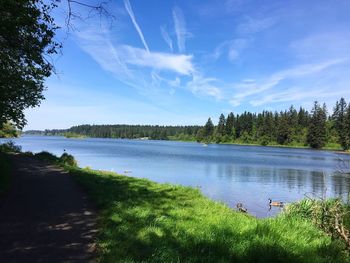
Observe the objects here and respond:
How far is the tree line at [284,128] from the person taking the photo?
→ 132m

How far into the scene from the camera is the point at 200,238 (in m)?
8.00

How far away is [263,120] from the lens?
16100 centimetres

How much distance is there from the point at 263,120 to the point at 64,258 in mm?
159671

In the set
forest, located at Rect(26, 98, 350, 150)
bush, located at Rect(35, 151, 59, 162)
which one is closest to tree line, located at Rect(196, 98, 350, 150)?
forest, located at Rect(26, 98, 350, 150)

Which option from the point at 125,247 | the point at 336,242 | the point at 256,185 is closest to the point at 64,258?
the point at 125,247

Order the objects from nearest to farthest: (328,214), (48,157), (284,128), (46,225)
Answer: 1. (46,225)
2. (328,214)
3. (48,157)
4. (284,128)

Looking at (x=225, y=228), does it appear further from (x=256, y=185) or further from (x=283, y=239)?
(x=256, y=185)

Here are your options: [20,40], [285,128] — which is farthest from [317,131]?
[20,40]

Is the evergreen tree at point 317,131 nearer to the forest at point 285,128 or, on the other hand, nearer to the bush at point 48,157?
the forest at point 285,128

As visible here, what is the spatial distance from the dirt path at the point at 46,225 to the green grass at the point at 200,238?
45cm

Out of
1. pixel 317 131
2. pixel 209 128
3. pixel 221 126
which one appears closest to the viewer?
pixel 317 131

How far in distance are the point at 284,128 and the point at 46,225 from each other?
147m

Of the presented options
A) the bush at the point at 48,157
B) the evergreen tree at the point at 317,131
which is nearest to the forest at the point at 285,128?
the evergreen tree at the point at 317,131

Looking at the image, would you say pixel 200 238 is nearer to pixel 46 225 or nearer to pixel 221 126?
pixel 46 225
